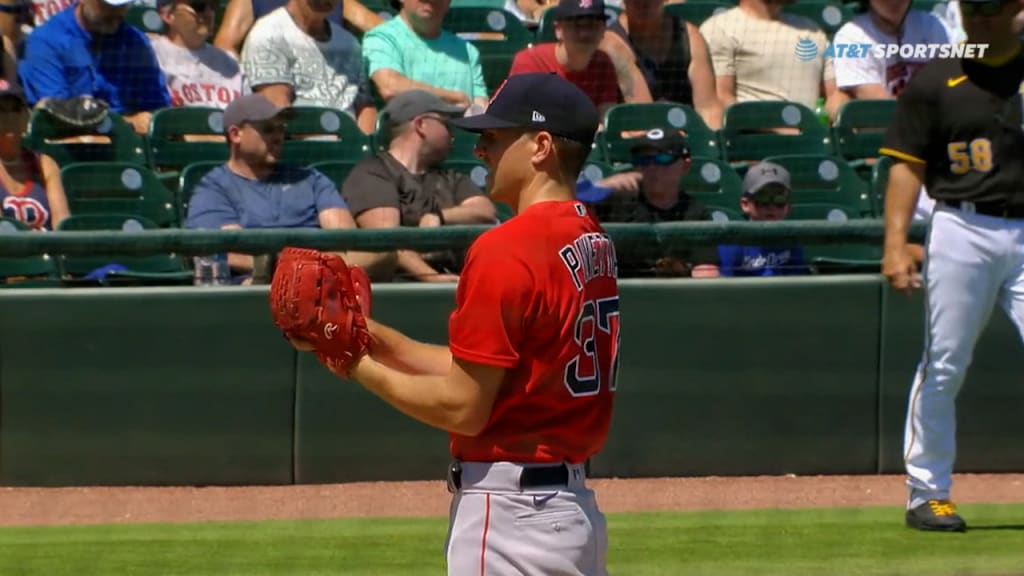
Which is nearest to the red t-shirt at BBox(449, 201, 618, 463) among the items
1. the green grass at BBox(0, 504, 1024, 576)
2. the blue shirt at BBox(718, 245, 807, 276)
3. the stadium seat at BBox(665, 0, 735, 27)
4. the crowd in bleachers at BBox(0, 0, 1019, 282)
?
the green grass at BBox(0, 504, 1024, 576)

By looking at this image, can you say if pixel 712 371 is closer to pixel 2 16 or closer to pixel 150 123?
pixel 150 123

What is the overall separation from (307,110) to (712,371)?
2.43 metres

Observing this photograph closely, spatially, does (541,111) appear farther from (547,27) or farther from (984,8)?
(547,27)

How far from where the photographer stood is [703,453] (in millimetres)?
7125

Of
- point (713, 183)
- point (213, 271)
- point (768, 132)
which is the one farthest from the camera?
point (768, 132)

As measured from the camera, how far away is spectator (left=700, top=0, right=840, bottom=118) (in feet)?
28.6

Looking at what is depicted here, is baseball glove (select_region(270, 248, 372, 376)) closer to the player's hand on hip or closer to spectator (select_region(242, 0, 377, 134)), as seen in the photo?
the player's hand on hip

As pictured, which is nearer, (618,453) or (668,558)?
(668,558)

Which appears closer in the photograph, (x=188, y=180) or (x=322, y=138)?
(x=188, y=180)

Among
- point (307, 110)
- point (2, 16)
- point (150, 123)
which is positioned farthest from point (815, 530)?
point (2, 16)

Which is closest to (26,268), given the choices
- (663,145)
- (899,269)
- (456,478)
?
(663,145)

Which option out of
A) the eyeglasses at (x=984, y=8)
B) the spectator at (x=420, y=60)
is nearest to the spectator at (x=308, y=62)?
the spectator at (x=420, y=60)

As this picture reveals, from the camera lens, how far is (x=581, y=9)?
7871 millimetres

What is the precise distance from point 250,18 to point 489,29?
1386mm
